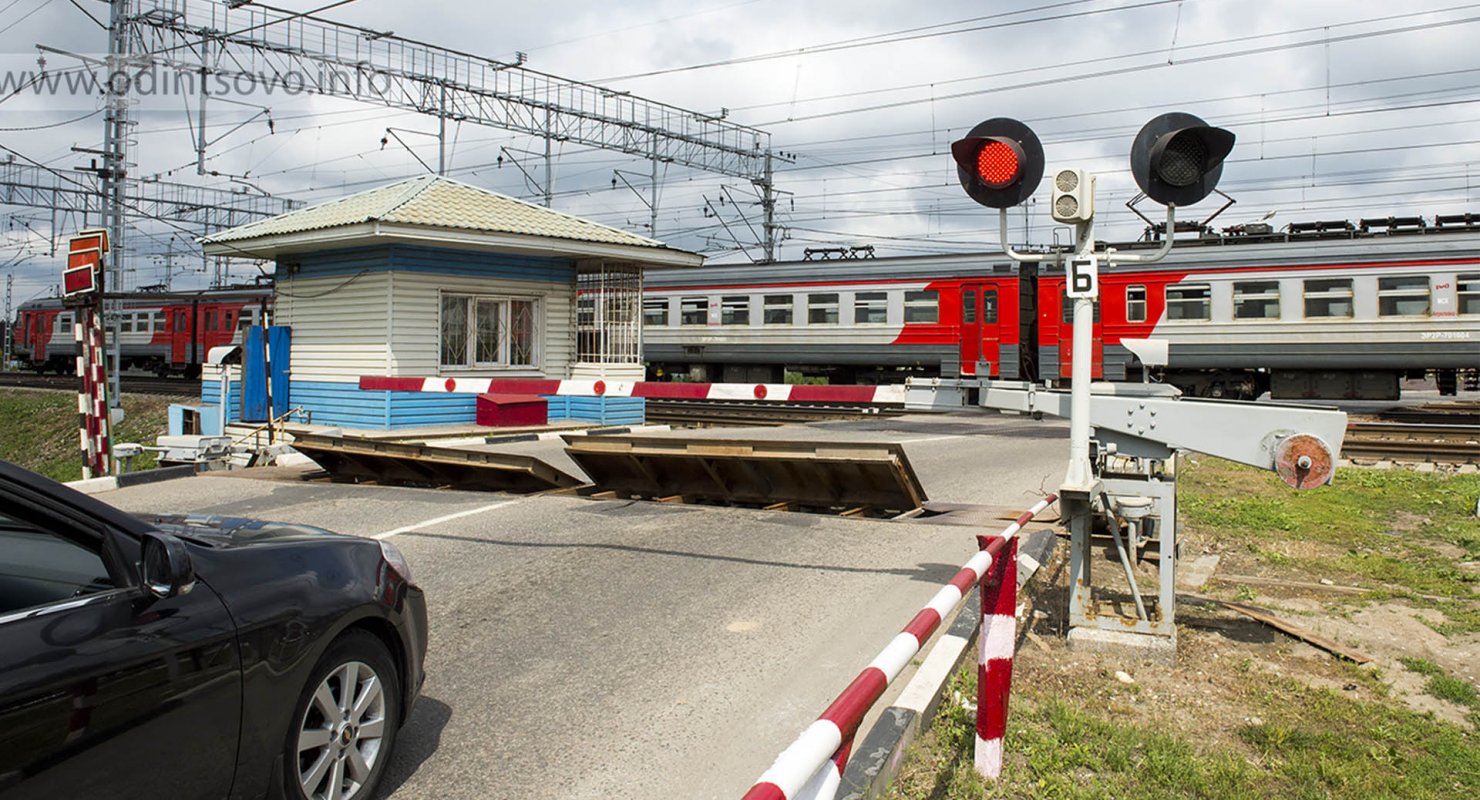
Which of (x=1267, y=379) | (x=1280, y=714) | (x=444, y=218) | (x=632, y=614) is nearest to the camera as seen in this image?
(x=1280, y=714)

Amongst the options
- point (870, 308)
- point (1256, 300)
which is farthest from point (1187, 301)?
point (870, 308)

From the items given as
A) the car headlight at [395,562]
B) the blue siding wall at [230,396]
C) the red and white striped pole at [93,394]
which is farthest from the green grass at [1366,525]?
the blue siding wall at [230,396]

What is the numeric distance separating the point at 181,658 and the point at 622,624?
3197 millimetres

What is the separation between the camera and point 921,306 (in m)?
25.1

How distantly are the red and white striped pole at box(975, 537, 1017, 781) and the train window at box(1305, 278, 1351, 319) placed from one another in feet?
68.2

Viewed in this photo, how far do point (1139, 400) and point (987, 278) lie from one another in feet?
63.0

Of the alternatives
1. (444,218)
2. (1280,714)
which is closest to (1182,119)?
(1280,714)

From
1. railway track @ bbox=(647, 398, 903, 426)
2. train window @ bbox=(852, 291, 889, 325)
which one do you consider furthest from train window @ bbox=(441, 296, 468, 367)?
train window @ bbox=(852, 291, 889, 325)

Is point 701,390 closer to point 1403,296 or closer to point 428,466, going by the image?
point 428,466

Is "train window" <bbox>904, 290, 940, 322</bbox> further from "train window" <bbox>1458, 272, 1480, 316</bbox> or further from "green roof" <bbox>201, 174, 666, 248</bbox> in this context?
"train window" <bbox>1458, 272, 1480, 316</bbox>

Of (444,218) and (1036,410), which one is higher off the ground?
(444,218)

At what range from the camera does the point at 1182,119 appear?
5.64m

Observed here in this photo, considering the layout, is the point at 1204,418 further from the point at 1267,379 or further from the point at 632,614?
the point at 1267,379

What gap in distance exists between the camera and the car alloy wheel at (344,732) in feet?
11.2
